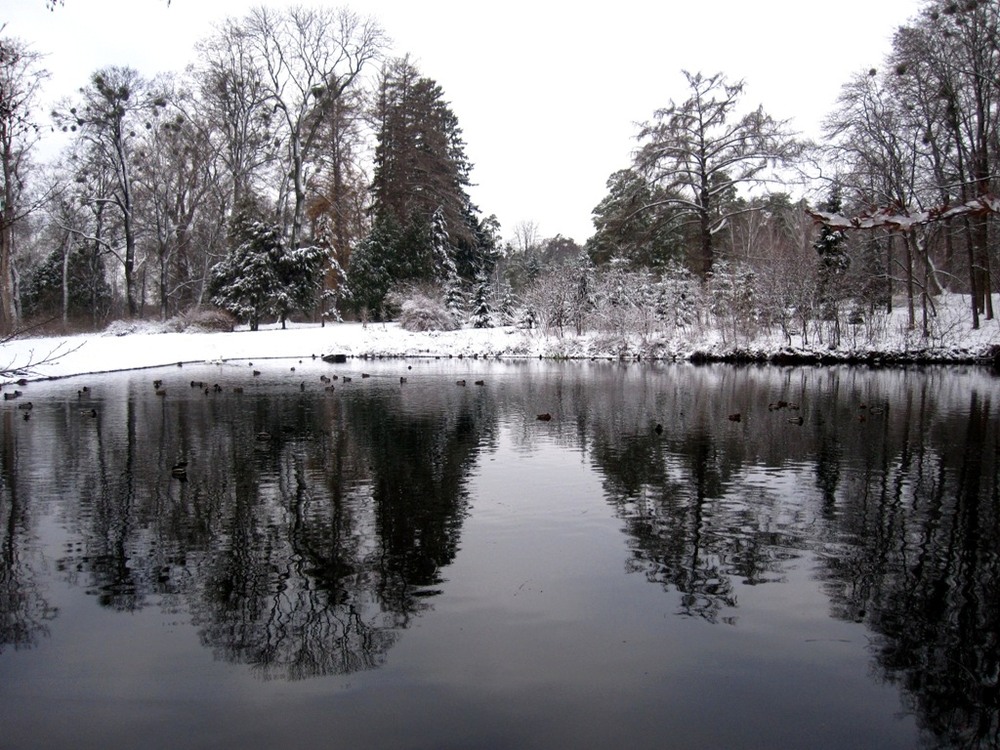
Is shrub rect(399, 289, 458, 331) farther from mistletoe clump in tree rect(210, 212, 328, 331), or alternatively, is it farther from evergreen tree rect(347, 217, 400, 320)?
mistletoe clump in tree rect(210, 212, 328, 331)

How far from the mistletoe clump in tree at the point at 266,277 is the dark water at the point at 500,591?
26824mm

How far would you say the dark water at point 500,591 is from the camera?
395cm

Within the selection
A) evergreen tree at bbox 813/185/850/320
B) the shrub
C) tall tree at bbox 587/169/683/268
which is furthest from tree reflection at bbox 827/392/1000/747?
the shrub

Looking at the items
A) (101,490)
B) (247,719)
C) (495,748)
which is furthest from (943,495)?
(101,490)

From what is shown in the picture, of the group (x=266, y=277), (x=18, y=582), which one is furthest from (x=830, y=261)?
(x=18, y=582)

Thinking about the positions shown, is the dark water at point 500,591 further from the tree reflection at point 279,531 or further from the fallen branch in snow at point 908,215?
the fallen branch in snow at point 908,215

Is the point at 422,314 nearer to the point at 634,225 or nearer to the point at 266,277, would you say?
the point at 266,277

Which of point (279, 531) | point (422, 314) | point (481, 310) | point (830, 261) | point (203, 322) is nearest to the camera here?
point (279, 531)

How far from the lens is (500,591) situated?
221 inches

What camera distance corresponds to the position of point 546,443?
1180 centimetres

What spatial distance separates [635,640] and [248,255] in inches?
1461

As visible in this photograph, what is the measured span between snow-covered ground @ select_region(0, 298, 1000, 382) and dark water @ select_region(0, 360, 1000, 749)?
1732cm

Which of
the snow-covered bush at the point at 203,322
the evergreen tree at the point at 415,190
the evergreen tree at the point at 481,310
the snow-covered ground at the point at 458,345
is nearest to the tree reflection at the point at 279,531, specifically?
the snow-covered ground at the point at 458,345

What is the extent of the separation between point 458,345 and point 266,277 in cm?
1069
